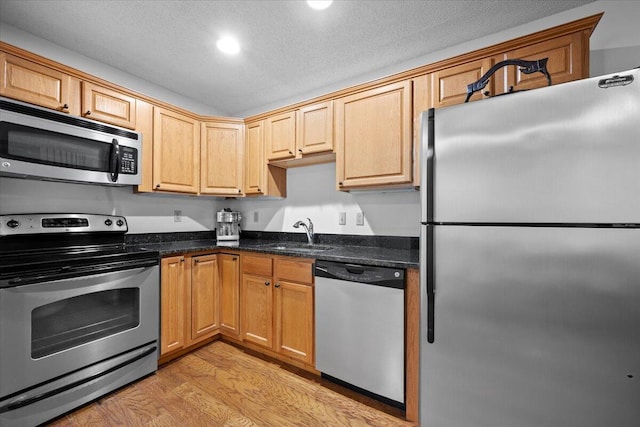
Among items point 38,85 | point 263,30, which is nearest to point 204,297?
point 38,85

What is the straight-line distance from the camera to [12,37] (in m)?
1.94

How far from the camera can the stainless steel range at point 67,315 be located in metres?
1.50

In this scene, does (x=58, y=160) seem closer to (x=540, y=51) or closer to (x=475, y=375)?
(x=475, y=375)

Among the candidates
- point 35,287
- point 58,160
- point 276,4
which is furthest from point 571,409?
point 58,160

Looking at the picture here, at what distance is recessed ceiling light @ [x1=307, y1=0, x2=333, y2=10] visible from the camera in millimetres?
1671

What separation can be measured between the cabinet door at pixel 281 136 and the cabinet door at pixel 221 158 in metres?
0.40

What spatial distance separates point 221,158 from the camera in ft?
9.59

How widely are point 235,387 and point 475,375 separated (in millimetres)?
1583

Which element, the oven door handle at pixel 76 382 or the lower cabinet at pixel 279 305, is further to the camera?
the lower cabinet at pixel 279 305

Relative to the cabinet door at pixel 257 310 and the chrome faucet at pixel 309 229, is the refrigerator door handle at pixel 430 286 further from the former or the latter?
the chrome faucet at pixel 309 229

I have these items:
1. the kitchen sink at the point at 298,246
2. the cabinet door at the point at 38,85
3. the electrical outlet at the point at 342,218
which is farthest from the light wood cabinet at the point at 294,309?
the cabinet door at the point at 38,85

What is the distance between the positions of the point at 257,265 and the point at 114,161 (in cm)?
140

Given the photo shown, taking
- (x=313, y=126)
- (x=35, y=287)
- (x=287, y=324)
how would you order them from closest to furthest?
(x=35, y=287), (x=287, y=324), (x=313, y=126)

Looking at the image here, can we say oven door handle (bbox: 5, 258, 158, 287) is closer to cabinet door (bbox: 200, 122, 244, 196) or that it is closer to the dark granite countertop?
the dark granite countertop
